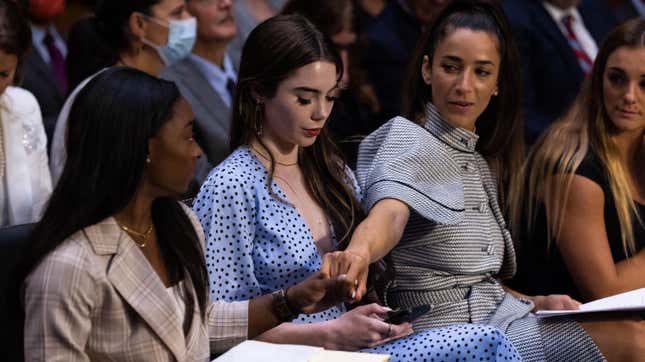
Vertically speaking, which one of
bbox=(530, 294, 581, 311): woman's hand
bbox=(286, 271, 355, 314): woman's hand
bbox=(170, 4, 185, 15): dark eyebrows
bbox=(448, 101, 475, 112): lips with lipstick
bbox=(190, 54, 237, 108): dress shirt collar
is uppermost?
bbox=(170, 4, 185, 15): dark eyebrows

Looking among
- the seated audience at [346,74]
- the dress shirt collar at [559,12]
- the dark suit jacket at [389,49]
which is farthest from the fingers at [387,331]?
the dress shirt collar at [559,12]

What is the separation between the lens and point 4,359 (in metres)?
2.27

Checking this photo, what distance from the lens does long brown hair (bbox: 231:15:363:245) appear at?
259cm

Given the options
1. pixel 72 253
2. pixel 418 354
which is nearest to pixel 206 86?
pixel 418 354

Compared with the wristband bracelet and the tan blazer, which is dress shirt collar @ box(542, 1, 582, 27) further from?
the tan blazer

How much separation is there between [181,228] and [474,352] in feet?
2.18

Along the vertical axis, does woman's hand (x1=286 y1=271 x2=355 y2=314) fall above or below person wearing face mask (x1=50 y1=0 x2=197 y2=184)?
below

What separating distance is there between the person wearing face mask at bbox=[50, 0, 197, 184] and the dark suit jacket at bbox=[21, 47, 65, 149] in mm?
218

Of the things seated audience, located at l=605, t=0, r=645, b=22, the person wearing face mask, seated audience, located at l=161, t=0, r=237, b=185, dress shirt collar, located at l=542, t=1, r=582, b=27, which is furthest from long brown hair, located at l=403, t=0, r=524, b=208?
seated audience, located at l=605, t=0, r=645, b=22

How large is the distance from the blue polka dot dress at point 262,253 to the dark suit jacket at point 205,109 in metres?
1.16

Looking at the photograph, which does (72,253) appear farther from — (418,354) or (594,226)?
(594,226)

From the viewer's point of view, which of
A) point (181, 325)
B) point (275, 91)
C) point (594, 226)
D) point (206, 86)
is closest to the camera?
point (181, 325)

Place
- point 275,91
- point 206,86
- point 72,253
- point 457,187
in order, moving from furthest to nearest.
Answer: point 206,86
point 457,187
point 275,91
point 72,253

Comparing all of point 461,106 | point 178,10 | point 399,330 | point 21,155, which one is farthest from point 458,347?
point 178,10
